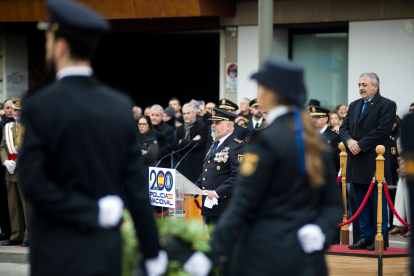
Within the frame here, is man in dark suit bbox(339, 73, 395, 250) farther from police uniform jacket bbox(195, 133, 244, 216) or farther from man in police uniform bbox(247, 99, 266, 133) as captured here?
man in police uniform bbox(247, 99, 266, 133)

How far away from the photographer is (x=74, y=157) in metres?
2.44

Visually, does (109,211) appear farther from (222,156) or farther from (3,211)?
(3,211)

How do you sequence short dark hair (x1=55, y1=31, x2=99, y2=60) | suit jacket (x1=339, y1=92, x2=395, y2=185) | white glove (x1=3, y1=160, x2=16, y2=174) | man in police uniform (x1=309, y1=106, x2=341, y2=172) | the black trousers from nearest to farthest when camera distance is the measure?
short dark hair (x1=55, y1=31, x2=99, y2=60)
suit jacket (x1=339, y1=92, x2=395, y2=185)
man in police uniform (x1=309, y1=106, x2=341, y2=172)
white glove (x1=3, y1=160, x2=16, y2=174)
the black trousers

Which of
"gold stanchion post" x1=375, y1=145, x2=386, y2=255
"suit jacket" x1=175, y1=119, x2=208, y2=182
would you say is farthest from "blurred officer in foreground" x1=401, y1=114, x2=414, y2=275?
"suit jacket" x1=175, y1=119, x2=208, y2=182

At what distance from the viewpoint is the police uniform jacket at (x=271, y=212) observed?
9.30 ft

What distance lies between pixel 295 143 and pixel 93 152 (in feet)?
3.28

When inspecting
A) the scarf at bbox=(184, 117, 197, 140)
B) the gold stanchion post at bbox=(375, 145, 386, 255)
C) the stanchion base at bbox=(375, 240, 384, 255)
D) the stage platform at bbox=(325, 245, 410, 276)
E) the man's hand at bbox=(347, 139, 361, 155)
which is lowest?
the stage platform at bbox=(325, 245, 410, 276)

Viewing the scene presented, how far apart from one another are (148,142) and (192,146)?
1.08 m

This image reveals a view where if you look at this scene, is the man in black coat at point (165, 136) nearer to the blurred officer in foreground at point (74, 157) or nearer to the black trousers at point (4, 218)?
the black trousers at point (4, 218)

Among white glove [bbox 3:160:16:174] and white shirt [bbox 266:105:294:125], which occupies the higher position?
white shirt [bbox 266:105:294:125]

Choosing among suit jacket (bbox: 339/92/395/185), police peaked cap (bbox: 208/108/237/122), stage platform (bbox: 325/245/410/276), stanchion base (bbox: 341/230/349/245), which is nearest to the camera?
stage platform (bbox: 325/245/410/276)

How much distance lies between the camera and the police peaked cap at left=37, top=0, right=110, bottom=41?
97.1 inches

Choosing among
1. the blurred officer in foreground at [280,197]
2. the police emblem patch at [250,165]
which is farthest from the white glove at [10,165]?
the police emblem patch at [250,165]

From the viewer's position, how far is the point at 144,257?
2670 millimetres
